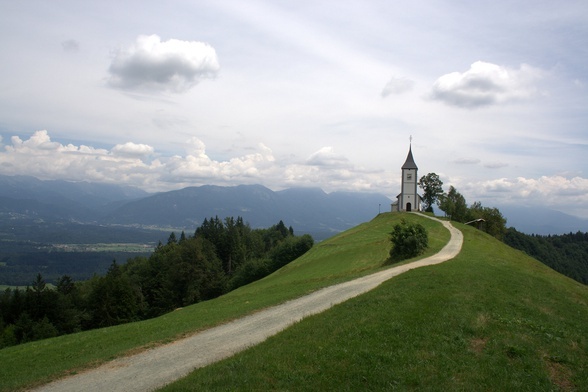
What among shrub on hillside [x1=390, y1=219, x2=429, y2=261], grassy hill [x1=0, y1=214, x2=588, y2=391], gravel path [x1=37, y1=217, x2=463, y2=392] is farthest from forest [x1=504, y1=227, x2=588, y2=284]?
gravel path [x1=37, y1=217, x2=463, y2=392]

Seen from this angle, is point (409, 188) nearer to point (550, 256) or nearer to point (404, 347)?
point (404, 347)

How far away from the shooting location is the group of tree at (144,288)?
62594 millimetres

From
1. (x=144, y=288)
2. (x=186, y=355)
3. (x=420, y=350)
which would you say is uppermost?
(x=420, y=350)

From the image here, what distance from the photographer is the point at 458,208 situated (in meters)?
92.0

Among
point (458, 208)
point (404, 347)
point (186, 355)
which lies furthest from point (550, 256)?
point (186, 355)

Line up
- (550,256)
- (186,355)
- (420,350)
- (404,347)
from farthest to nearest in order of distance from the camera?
(550,256)
(186,355)
(404,347)
(420,350)

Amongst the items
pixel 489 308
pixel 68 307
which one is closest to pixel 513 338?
pixel 489 308

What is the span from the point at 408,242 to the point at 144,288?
71.8 m

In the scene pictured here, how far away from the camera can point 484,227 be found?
87625 mm

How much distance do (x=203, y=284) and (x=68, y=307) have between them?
28264 mm

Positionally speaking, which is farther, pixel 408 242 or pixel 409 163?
pixel 409 163

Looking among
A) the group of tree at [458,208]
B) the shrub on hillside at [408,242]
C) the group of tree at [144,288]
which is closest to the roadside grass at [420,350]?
the shrub on hillside at [408,242]

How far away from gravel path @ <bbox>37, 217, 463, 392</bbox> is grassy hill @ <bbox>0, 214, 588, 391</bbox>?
122 centimetres

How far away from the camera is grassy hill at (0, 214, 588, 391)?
10641mm
